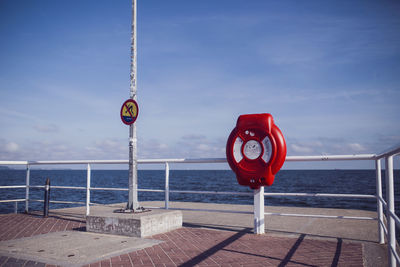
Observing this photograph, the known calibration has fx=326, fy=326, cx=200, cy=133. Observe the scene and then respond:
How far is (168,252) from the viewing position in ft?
10.3

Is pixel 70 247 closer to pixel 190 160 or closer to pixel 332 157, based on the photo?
pixel 190 160

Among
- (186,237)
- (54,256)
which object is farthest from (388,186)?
(54,256)

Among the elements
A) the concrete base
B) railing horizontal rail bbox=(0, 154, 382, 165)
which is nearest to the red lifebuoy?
railing horizontal rail bbox=(0, 154, 382, 165)

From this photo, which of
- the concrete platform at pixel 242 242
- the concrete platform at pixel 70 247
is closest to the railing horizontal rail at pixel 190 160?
the concrete platform at pixel 242 242

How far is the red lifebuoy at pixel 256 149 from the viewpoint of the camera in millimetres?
3660

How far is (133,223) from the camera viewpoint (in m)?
3.80

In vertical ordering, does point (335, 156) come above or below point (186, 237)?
above

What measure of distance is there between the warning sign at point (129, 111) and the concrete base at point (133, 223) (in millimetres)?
1221

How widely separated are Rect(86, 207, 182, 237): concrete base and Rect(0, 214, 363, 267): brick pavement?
0.13m

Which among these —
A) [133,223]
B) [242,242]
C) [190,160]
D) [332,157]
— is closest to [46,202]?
[133,223]

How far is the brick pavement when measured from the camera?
2830 mm

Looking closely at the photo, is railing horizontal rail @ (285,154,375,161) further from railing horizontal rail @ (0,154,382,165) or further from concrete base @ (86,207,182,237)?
concrete base @ (86,207,182,237)

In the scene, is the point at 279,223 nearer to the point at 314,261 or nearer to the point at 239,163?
the point at 239,163

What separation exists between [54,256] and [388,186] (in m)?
2.79
